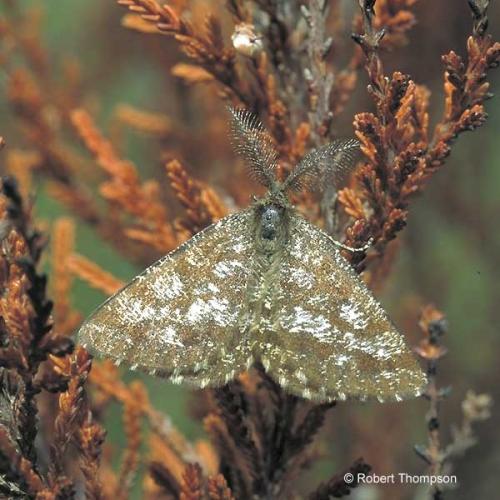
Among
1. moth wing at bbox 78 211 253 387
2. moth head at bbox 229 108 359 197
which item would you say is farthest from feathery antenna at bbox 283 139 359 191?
moth wing at bbox 78 211 253 387

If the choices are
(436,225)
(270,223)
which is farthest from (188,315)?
(436,225)

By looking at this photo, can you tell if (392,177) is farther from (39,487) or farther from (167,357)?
(39,487)

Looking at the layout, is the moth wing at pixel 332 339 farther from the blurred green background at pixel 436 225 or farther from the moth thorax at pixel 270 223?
the blurred green background at pixel 436 225

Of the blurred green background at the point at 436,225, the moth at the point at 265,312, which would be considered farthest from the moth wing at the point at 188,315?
the blurred green background at the point at 436,225

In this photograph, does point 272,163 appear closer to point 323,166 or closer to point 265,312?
point 323,166

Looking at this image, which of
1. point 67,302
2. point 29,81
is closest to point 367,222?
point 67,302

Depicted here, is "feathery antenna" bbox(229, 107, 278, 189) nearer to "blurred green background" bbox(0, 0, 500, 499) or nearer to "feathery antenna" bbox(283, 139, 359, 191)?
"feathery antenna" bbox(283, 139, 359, 191)
